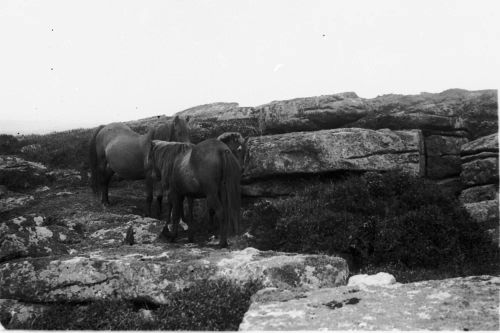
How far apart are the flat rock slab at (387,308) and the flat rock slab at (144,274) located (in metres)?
1.36

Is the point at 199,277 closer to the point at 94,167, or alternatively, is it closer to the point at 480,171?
the point at 94,167

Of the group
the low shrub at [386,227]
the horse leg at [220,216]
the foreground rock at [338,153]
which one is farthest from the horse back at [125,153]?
the horse leg at [220,216]

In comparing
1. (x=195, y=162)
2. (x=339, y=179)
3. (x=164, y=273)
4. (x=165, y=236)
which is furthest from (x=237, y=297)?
(x=339, y=179)

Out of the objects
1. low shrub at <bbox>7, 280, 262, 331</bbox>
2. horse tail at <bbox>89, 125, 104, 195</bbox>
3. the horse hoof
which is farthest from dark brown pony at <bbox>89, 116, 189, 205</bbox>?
low shrub at <bbox>7, 280, 262, 331</bbox>

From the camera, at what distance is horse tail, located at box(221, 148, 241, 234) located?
11.6m

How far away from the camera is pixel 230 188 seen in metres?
11.7

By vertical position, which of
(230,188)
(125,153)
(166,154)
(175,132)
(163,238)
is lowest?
(163,238)

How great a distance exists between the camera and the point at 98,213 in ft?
53.4

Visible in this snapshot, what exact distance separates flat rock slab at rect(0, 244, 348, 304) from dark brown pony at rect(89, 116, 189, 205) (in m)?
7.14

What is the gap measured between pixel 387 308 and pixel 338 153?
11607 mm

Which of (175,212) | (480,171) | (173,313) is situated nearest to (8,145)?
(175,212)

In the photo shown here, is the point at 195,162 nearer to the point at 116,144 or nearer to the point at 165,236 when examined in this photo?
the point at 165,236

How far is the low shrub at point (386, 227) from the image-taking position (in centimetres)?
1238

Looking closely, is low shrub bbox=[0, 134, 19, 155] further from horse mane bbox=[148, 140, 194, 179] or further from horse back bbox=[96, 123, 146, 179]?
horse mane bbox=[148, 140, 194, 179]
